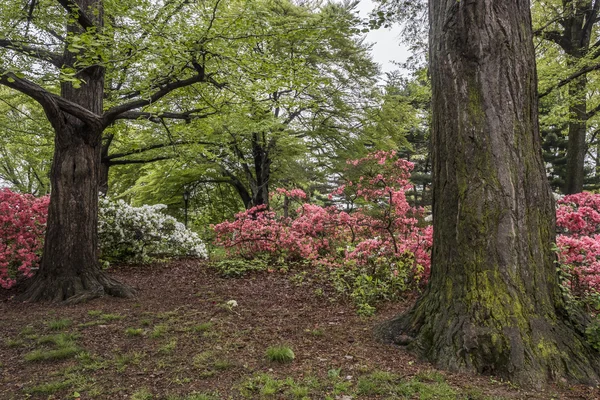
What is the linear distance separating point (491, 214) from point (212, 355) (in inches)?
94.1

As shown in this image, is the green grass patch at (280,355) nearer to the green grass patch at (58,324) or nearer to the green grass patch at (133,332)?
the green grass patch at (133,332)

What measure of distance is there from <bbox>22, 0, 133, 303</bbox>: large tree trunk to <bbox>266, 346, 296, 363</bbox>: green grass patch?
2.97 metres

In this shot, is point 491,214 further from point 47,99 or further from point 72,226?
point 72,226

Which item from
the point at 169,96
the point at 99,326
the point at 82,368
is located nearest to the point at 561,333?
the point at 82,368

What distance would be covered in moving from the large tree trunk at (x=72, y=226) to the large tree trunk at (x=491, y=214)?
419 cm

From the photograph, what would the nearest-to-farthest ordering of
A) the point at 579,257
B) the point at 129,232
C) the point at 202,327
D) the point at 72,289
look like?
1. the point at 202,327
2. the point at 579,257
3. the point at 72,289
4. the point at 129,232

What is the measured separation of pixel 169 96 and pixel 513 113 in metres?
7.18

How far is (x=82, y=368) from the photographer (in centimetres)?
275

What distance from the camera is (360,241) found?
7250 mm

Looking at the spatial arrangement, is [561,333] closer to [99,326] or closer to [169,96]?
[99,326]

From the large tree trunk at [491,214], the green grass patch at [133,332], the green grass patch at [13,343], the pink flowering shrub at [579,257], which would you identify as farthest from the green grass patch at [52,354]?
the pink flowering shrub at [579,257]

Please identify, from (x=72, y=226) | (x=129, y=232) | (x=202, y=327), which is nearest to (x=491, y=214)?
(x=202, y=327)

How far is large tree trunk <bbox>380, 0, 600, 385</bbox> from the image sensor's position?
8.39 ft

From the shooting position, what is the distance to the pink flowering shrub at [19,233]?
5.61 metres
